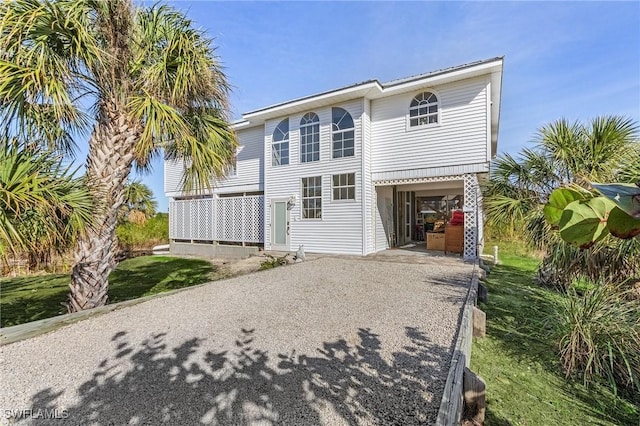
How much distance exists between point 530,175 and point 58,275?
1617cm

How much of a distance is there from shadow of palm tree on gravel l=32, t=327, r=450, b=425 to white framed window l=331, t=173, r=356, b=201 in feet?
26.9

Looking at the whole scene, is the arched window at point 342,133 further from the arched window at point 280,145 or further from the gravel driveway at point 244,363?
the gravel driveway at point 244,363

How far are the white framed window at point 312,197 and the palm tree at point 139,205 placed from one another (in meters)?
10.7

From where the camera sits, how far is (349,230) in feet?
37.8

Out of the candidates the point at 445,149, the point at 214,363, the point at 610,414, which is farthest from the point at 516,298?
the point at 214,363

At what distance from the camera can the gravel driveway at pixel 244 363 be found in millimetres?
2439

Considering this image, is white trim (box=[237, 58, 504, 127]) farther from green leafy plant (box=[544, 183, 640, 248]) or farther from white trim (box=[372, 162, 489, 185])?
green leafy plant (box=[544, 183, 640, 248])

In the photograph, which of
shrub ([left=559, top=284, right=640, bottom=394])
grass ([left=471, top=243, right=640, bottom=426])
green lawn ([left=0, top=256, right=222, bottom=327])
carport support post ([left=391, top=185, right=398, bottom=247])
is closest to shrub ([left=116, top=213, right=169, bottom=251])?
green lawn ([left=0, top=256, right=222, bottom=327])

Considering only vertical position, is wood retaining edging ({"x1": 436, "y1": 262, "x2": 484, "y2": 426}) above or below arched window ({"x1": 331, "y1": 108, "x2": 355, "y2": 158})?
below

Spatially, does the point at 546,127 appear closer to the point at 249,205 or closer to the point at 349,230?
the point at 349,230

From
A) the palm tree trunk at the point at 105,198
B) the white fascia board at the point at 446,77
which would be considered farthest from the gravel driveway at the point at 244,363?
the white fascia board at the point at 446,77

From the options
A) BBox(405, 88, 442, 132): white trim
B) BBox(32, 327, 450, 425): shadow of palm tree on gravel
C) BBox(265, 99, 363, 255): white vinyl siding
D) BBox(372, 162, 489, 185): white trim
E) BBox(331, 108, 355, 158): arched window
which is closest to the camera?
BBox(32, 327, 450, 425): shadow of palm tree on gravel

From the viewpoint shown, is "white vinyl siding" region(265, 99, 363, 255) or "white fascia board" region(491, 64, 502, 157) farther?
"white vinyl siding" region(265, 99, 363, 255)

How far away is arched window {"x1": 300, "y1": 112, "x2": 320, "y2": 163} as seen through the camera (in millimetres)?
12344
